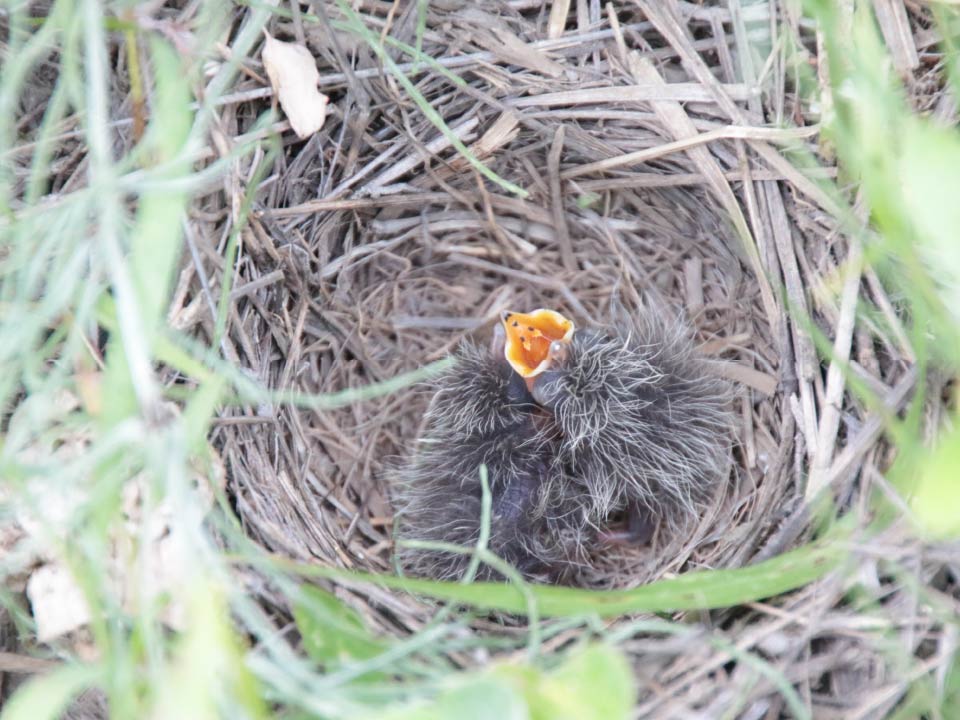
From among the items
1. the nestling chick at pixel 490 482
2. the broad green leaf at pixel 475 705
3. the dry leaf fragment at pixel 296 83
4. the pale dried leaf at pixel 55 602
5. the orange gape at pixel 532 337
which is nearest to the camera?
the broad green leaf at pixel 475 705

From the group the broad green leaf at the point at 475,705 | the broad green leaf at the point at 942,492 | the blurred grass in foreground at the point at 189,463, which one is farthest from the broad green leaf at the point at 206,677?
the broad green leaf at the point at 942,492

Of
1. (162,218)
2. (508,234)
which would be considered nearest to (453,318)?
(508,234)

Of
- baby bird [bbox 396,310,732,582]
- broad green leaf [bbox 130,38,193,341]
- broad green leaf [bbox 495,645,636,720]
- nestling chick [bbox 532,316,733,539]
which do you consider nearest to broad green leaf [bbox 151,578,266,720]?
broad green leaf [bbox 495,645,636,720]

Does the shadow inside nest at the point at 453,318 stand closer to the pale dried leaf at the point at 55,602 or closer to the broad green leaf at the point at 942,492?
the pale dried leaf at the point at 55,602

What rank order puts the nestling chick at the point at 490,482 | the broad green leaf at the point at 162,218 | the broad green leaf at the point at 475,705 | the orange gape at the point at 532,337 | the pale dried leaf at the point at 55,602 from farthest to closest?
the orange gape at the point at 532,337 → the nestling chick at the point at 490,482 → the pale dried leaf at the point at 55,602 → the broad green leaf at the point at 162,218 → the broad green leaf at the point at 475,705

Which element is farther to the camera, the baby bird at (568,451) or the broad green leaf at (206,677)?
the baby bird at (568,451)

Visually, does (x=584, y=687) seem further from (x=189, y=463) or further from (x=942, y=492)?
(x=189, y=463)

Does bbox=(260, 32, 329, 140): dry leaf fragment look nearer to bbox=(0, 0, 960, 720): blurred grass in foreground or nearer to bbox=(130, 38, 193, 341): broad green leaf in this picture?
bbox=(0, 0, 960, 720): blurred grass in foreground
